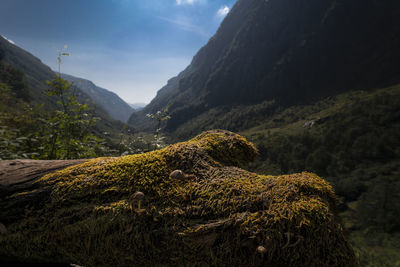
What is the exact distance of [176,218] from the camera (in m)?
1.79

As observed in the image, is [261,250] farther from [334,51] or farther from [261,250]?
[334,51]

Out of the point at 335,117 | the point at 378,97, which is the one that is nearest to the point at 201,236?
the point at 335,117

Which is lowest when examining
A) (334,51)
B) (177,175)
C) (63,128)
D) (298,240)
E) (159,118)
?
(298,240)

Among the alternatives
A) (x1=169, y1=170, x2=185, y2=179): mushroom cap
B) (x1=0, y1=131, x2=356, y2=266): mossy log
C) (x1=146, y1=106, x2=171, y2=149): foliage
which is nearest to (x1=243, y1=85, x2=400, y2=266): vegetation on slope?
(x1=146, y1=106, x2=171, y2=149): foliage

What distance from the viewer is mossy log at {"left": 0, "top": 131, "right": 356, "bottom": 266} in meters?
1.47

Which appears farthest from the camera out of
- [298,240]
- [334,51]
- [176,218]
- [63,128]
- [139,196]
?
[334,51]

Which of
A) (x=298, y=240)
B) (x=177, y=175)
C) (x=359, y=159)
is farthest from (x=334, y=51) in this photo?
(x=298, y=240)

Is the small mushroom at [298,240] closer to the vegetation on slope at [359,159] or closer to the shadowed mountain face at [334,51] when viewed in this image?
the vegetation on slope at [359,159]

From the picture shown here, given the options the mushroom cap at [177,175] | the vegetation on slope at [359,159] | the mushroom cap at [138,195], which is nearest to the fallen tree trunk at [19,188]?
the mushroom cap at [138,195]

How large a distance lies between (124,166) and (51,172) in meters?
1.06

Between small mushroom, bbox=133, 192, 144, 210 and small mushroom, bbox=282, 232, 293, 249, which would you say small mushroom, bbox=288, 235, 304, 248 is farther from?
small mushroom, bbox=133, 192, 144, 210

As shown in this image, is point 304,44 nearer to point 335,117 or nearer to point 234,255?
point 335,117

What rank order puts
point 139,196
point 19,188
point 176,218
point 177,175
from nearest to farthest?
point 176,218 → point 139,196 → point 177,175 → point 19,188

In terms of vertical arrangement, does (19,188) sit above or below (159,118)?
below
